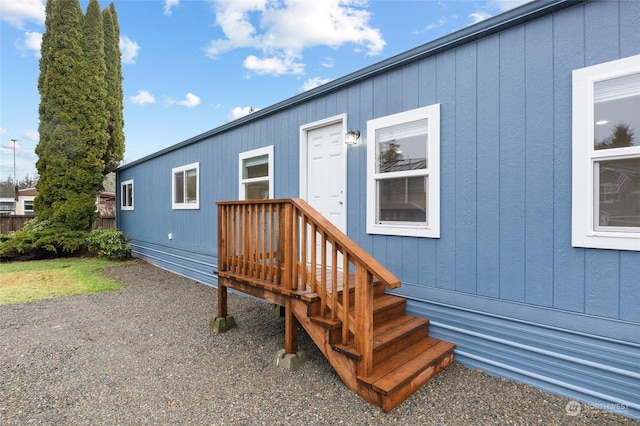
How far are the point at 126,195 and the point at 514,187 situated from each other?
1087 centimetres

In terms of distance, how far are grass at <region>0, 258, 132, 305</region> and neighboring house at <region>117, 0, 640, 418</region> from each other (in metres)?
4.93

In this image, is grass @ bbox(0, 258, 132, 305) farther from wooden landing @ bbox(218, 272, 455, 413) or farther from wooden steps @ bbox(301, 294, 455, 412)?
wooden steps @ bbox(301, 294, 455, 412)

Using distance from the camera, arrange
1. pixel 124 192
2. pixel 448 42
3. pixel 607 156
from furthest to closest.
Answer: pixel 124 192 → pixel 448 42 → pixel 607 156

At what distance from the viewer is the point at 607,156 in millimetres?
2203

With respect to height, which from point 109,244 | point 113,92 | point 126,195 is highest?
point 113,92

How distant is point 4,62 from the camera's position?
11344mm

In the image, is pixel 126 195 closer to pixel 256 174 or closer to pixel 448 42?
pixel 256 174

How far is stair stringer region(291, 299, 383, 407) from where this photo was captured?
225 centimetres

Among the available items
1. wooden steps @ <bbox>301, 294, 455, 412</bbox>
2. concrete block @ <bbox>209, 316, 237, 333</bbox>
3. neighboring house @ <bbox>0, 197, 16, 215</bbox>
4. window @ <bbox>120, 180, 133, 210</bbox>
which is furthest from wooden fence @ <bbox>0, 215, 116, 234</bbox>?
neighboring house @ <bbox>0, 197, 16, 215</bbox>

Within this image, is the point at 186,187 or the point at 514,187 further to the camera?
the point at 186,187

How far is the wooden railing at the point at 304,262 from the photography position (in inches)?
89.6

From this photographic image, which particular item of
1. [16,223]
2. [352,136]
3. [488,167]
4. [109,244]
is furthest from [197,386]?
[16,223]

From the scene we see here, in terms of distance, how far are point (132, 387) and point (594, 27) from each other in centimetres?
431

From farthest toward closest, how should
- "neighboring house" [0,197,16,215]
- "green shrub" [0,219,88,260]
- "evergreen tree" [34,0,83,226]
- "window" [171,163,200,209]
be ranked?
"neighboring house" [0,197,16,215] → "evergreen tree" [34,0,83,226] → "green shrub" [0,219,88,260] → "window" [171,163,200,209]
